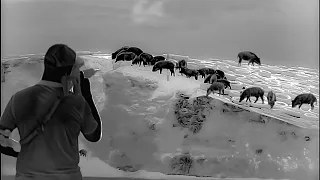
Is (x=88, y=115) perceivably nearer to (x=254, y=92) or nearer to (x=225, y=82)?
(x=225, y=82)

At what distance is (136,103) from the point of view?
2.70 meters

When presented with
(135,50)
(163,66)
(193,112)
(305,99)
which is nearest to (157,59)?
(163,66)

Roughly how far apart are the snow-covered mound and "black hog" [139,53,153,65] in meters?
0.05

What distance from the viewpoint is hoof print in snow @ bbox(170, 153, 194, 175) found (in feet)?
8.77

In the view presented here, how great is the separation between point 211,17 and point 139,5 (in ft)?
1.74

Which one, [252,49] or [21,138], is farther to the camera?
[252,49]

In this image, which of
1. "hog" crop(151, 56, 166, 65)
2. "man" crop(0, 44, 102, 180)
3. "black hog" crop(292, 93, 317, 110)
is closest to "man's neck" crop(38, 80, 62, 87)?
"man" crop(0, 44, 102, 180)

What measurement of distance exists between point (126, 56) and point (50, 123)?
858mm

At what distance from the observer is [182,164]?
268cm

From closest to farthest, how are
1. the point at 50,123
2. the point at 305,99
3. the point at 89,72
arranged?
the point at 50,123 < the point at 89,72 < the point at 305,99

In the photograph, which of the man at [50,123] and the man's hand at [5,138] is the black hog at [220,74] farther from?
the man's hand at [5,138]

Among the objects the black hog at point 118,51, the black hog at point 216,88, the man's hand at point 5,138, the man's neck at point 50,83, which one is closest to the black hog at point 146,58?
the black hog at point 118,51

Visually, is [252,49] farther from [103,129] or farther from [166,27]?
[103,129]

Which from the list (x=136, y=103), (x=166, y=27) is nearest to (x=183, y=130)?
(x=136, y=103)
